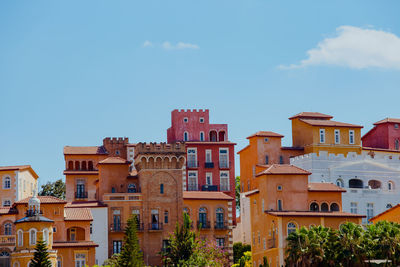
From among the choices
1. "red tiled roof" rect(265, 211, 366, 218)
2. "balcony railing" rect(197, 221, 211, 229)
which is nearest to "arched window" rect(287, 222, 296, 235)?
"red tiled roof" rect(265, 211, 366, 218)

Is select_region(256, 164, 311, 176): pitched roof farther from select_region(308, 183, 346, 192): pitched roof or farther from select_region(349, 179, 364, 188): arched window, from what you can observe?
select_region(349, 179, 364, 188): arched window

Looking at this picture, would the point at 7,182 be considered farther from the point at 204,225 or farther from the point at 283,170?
the point at 283,170

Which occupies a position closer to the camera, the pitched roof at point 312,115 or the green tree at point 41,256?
the green tree at point 41,256

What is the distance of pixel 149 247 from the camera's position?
92.1 meters

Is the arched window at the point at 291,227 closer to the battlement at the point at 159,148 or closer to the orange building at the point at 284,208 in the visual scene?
the orange building at the point at 284,208

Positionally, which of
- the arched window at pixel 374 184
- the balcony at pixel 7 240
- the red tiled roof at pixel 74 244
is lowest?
the red tiled roof at pixel 74 244

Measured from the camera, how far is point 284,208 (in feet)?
298

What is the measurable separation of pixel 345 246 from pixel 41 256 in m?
25.0

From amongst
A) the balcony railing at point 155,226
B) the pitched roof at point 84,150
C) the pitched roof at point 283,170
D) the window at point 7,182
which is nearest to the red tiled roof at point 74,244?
the balcony railing at point 155,226

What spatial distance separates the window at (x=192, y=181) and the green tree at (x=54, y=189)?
1091 inches

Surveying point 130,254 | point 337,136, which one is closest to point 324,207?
point 337,136

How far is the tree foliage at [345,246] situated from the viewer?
78.4 m

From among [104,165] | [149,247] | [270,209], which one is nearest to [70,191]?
[104,165]

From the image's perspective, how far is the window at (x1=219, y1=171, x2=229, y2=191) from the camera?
354 feet
